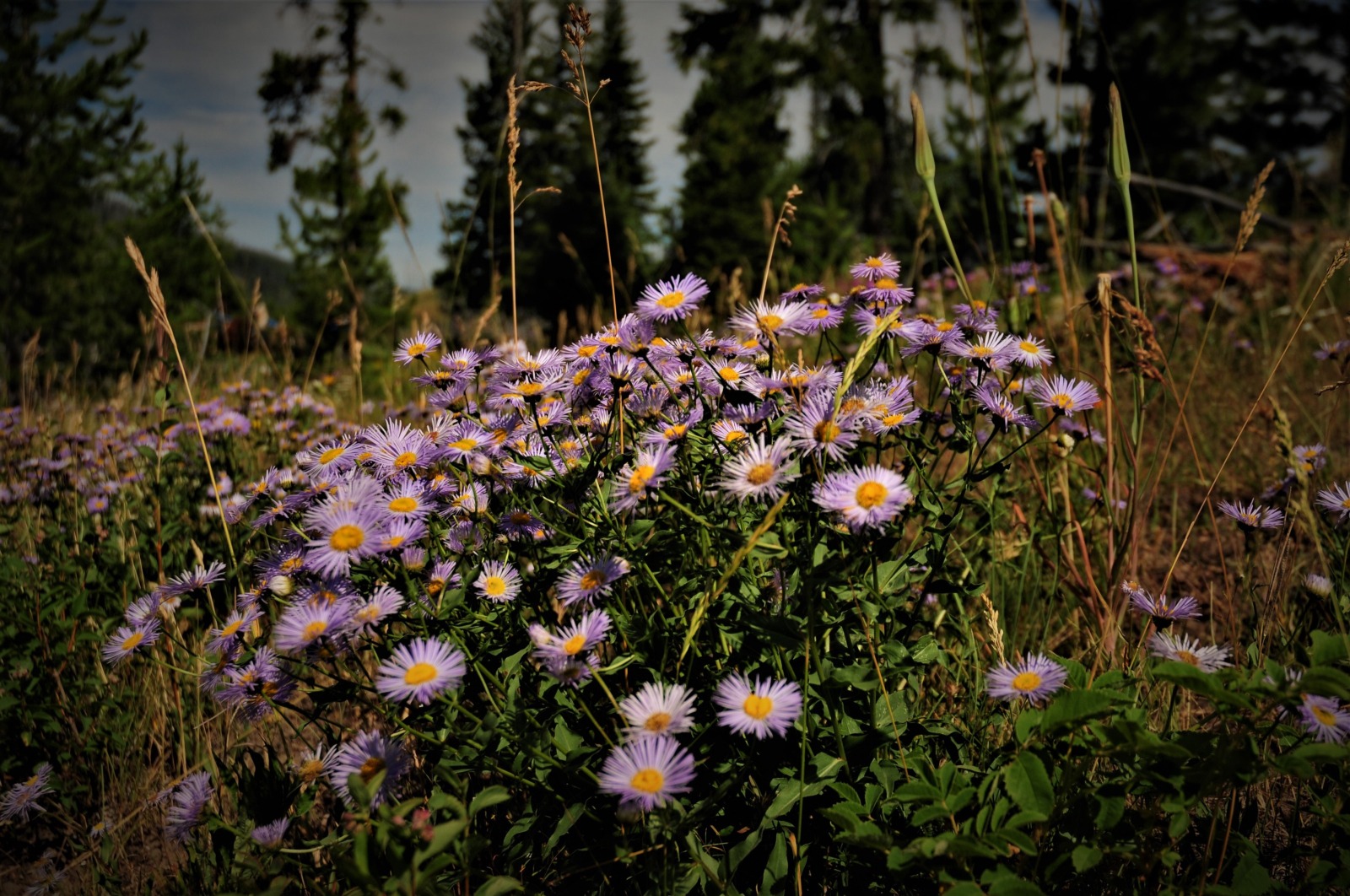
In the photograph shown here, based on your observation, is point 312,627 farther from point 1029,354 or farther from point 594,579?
point 1029,354

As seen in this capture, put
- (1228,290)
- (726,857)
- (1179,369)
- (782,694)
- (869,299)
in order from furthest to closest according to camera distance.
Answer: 1. (1228,290)
2. (1179,369)
3. (869,299)
4. (726,857)
5. (782,694)

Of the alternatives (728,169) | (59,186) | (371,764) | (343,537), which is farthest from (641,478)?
(728,169)

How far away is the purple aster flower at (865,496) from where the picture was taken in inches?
34.2

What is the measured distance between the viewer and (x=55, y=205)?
10023mm

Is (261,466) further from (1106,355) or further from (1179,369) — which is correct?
(1179,369)

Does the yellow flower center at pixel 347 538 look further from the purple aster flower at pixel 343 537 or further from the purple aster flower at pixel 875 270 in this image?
the purple aster flower at pixel 875 270

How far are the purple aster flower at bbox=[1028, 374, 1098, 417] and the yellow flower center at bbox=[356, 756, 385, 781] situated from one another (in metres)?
1.11

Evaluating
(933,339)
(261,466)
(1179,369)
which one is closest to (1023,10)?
(933,339)

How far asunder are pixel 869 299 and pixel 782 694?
753 millimetres

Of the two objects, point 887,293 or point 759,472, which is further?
point 887,293

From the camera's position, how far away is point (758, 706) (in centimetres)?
90

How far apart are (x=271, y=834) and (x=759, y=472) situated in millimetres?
786

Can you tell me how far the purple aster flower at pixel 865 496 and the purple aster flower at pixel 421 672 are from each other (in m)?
0.49

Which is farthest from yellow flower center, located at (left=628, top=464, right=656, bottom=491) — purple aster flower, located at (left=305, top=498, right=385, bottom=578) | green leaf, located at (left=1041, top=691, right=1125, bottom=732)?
green leaf, located at (left=1041, top=691, right=1125, bottom=732)
